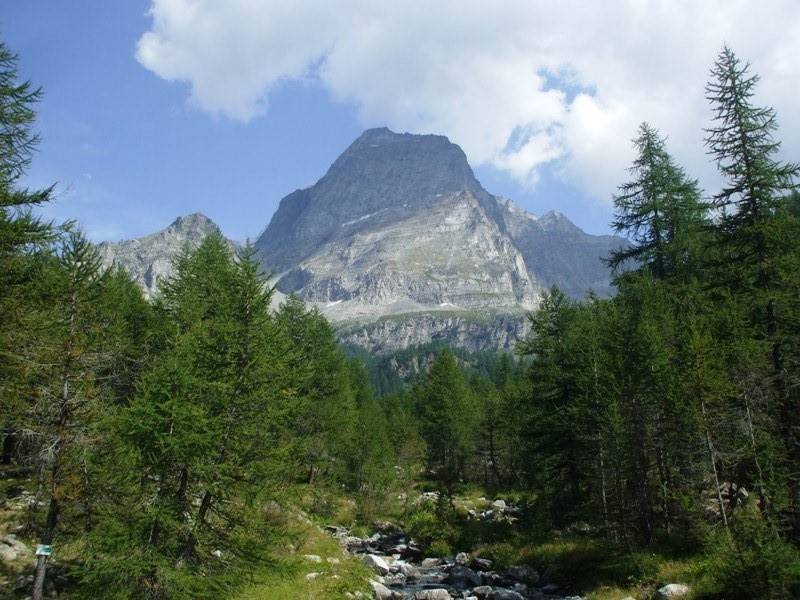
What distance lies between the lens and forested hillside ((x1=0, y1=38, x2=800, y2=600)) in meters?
14.1

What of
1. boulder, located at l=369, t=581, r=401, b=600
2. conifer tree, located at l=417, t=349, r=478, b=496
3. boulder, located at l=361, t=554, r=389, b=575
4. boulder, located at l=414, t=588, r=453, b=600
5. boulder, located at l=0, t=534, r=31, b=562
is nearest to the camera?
boulder, located at l=0, t=534, r=31, b=562

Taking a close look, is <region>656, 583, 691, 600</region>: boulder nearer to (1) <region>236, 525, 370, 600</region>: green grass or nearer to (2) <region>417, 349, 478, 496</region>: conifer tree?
(1) <region>236, 525, 370, 600</region>: green grass

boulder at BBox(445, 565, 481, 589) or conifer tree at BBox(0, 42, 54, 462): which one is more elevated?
conifer tree at BBox(0, 42, 54, 462)

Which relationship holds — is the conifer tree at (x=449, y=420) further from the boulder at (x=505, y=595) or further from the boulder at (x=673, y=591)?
the boulder at (x=673, y=591)

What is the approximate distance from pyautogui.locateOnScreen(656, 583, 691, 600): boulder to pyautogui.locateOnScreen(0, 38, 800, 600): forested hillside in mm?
178

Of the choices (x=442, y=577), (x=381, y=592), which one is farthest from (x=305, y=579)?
(x=442, y=577)

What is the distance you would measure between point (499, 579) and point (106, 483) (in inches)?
720

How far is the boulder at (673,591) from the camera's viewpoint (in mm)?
17203

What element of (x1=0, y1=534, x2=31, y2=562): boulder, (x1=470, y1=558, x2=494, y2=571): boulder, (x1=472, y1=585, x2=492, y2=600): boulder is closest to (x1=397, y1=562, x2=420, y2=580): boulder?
(x1=470, y1=558, x2=494, y2=571): boulder

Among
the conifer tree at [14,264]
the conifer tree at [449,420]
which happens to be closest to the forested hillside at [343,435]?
the conifer tree at [14,264]

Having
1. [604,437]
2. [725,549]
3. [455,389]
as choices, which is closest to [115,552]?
[725,549]

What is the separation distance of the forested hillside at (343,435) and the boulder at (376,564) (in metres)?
0.15

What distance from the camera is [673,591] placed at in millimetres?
17438

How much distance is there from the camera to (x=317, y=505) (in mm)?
36500
